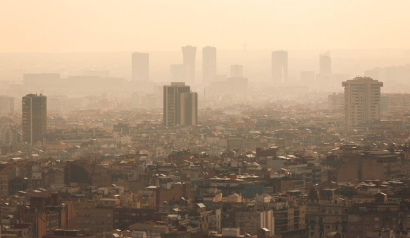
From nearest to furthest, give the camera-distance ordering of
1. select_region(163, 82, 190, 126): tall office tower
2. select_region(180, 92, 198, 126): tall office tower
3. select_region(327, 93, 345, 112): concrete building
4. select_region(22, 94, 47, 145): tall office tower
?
select_region(22, 94, 47, 145): tall office tower < select_region(180, 92, 198, 126): tall office tower < select_region(163, 82, 190, 126): tall office tower < select_region(327, 93, 345, 112): concrete building

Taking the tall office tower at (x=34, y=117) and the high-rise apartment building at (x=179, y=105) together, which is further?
the high-rise apartment building at (x=179, y=105)

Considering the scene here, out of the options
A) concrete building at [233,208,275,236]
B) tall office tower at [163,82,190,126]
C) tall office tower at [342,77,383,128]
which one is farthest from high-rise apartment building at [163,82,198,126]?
A: concrete building at [233,208,275,236]

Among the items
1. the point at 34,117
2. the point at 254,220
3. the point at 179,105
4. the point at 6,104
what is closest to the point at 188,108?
the point at 179,105

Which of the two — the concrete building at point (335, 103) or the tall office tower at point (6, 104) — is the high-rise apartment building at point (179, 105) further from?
the tall office tower at point (6, 104)

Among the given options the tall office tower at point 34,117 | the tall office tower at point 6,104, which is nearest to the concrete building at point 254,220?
the tall office tower at point 34,117

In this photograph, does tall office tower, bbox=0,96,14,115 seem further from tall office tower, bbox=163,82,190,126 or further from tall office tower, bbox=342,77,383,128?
tall office tower, bbox=342,77,383,128

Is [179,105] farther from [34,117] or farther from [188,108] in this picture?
[34,117]
